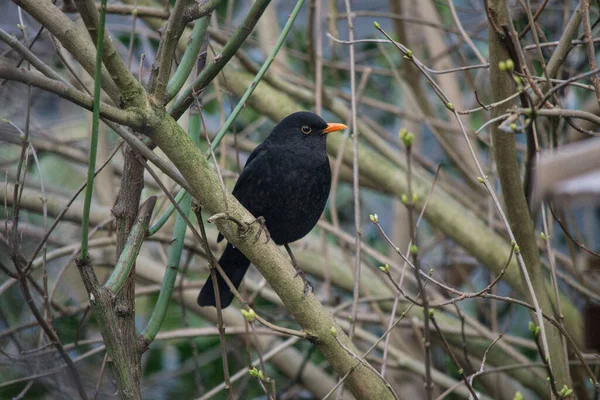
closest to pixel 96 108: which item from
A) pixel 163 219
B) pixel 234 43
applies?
pixel 234 43

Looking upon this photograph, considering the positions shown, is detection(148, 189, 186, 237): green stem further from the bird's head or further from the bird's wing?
the bird's head

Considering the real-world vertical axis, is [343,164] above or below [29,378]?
above

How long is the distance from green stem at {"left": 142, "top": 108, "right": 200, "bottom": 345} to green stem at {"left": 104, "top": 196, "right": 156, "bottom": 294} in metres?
0.16

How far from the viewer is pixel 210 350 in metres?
5.22

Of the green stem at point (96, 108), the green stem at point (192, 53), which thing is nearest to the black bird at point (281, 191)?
the green stem at point (192, 53)

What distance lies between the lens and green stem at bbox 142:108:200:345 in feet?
8.05

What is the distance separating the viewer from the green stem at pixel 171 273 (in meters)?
2.45

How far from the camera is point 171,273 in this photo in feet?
8.30

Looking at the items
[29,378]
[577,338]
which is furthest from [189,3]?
[577,338]

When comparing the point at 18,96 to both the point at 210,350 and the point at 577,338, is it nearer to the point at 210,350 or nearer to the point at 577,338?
the point at 210,350

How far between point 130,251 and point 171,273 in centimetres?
30

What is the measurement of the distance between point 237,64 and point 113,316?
3132 mm

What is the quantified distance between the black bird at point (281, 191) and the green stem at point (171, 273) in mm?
1000

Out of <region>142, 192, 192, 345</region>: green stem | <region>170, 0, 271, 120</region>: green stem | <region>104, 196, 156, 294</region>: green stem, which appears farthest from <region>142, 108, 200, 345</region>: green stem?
<region>170, 0, 271, 120</region>: green stem
